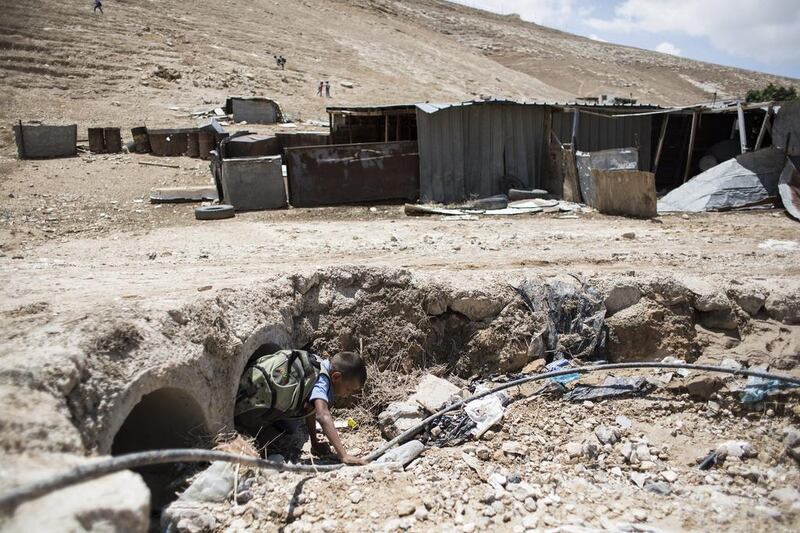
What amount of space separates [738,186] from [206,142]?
11666mm

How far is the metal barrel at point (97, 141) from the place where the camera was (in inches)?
557

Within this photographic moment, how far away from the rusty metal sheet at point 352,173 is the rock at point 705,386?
7657 mm

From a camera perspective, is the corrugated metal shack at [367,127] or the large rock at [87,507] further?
the corrugated metal shack at [367,127]

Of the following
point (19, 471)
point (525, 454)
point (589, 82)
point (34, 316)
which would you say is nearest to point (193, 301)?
point (34, 316)

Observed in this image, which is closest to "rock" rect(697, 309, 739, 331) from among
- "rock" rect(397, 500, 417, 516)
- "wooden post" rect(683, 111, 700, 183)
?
"rock" rect(397, 500, 417, 516)

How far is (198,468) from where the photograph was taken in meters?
3.48

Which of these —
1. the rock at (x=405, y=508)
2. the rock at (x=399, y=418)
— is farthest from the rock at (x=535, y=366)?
the rock at (x=405, y=508)

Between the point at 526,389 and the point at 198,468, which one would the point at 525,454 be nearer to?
the point at 526,389

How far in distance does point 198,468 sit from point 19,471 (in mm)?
1481

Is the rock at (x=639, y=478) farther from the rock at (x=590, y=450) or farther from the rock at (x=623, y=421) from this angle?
the rock at (x=623, y=421)

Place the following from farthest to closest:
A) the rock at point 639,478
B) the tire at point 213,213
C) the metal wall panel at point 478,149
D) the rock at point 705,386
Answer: the metal wall panel at point 478,149, the tire at point 213,213, the rock at point 705,386, the rock at point 639,478

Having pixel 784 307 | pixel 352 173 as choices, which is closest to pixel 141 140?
pixel 352 173

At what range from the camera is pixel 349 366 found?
4105mm

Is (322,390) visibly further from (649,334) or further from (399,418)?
(649,334)
